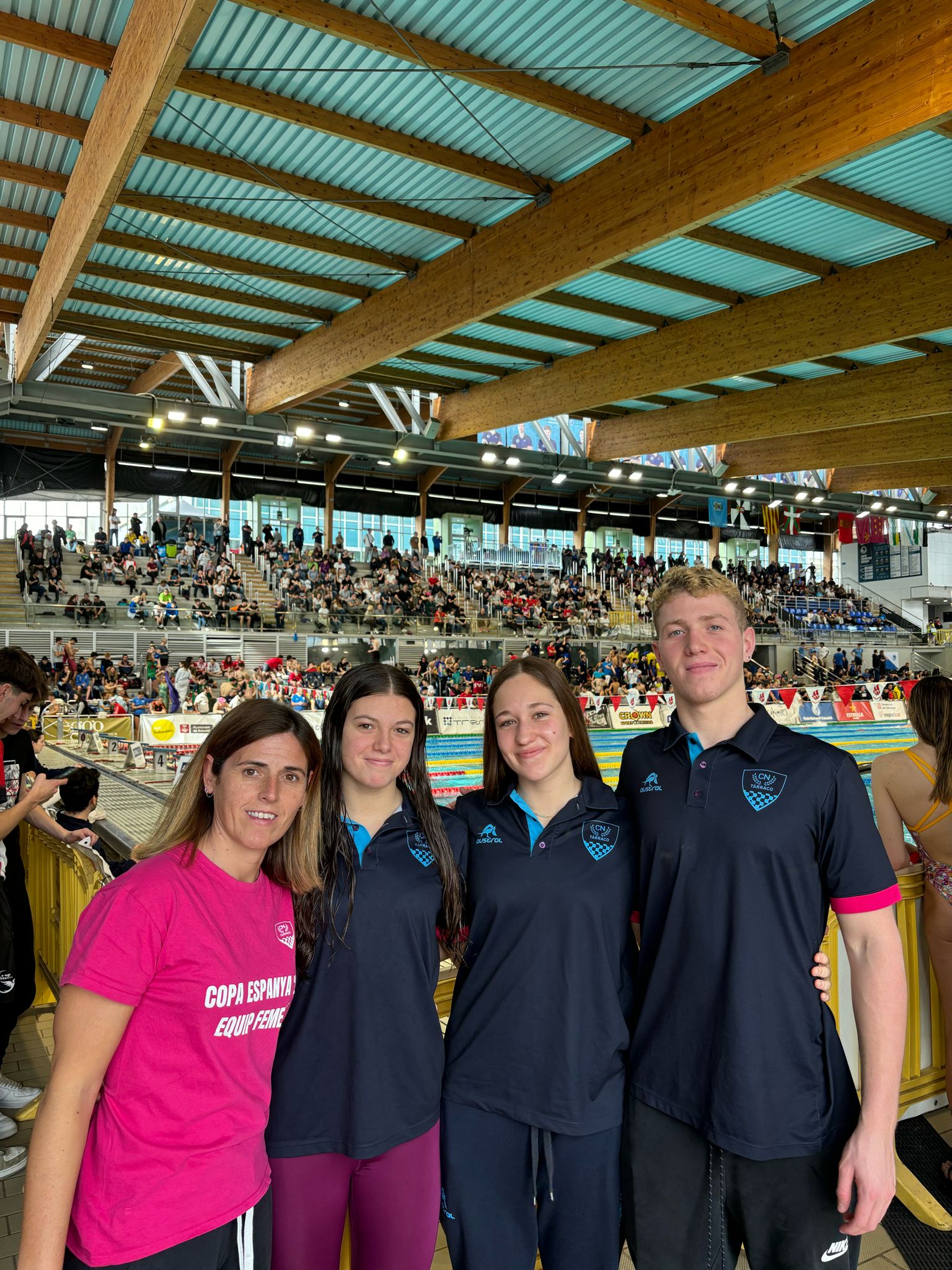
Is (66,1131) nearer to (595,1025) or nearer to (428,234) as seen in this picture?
(595,1025)

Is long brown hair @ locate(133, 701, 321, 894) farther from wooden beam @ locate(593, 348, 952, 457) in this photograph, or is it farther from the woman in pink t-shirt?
wooden beam @ locate(593, 348, 952, 457)

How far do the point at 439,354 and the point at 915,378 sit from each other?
30.9 feet

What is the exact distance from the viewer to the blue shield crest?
7.19ft

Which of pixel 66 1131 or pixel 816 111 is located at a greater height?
pixel 816 111

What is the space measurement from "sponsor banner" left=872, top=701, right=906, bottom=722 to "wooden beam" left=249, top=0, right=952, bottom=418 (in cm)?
1689

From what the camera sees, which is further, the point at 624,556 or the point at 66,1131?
the point at 624,556

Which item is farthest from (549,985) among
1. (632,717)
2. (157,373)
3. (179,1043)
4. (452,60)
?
(157,373)

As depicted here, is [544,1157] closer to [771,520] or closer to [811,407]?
[811,407]

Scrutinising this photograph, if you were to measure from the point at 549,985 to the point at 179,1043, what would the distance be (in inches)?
33.7

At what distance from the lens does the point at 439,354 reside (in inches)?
696

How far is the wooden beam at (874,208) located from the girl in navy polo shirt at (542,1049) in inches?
391

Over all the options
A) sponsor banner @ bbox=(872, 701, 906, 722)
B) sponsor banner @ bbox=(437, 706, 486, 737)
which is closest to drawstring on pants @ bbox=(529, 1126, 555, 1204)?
sponsor banner @ bbox=(437, 706, 486, 737)

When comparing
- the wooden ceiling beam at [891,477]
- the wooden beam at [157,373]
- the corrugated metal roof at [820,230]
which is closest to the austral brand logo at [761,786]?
the corrugated metal roof at [820,230]

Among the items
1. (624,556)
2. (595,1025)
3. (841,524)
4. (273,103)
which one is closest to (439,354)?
(273,103)
